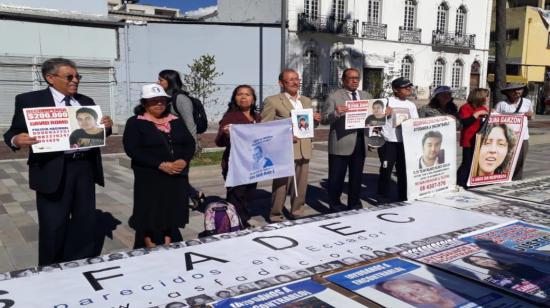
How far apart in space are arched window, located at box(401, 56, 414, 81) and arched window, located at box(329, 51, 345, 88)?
5.35 meters

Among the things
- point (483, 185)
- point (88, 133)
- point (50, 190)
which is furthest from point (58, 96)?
point (483, 185)

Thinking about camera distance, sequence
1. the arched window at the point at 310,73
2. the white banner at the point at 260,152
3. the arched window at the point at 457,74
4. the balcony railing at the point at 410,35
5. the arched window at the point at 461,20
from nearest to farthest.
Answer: the white banner at the point at 260,152
the arched window at the point at 310,73
the balcony railing at the point at 410,35
the arched window at the point at 461,20
the arched window at the point at 457,74

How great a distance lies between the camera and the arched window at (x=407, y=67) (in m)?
32.7

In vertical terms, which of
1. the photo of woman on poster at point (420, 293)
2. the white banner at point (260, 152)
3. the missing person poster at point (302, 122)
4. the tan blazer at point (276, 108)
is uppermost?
the tan blazer at point (276, 108)

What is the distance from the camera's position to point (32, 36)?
18812mm

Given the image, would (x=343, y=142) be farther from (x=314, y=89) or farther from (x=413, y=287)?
(x=314, y=89)

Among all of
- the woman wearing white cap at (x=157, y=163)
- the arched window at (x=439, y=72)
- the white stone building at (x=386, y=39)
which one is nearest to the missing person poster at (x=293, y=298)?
the woman wearing white cap at (x=157, y=163)

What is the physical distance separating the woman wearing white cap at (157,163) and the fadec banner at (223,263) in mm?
1255

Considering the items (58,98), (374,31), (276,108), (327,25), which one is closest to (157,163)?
(58,98)

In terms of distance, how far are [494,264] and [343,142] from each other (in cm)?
332

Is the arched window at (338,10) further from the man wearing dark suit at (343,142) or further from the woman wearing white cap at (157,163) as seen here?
the woman wearing white cap at (157,163)

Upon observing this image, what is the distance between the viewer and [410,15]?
32688 millimetres

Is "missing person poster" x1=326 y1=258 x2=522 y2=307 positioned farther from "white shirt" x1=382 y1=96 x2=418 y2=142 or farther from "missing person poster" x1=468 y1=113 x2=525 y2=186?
"white shirt" x1=382 y1=96 x2=418 y2=142

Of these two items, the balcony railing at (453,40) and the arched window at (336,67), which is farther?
the balcony railing at (453,40)
